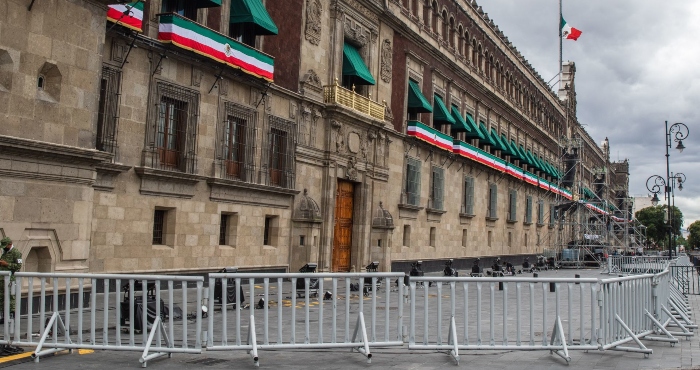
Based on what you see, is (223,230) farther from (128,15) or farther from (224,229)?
(128,15)

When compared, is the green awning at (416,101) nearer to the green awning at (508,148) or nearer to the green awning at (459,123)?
the green awning at (459,123)

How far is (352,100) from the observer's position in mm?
23344

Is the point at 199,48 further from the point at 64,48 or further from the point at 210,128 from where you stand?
the point at 64,48

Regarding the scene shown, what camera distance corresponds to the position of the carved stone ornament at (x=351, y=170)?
77.8ft

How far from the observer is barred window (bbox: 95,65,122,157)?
14055mm

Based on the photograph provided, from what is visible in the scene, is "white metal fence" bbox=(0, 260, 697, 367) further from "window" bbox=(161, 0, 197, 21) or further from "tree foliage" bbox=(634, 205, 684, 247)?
"tree foliage" bbox=(634, 205, 684, 247)

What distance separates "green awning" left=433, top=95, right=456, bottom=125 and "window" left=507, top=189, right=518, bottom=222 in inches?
550

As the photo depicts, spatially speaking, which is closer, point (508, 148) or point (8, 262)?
point (8, 262)

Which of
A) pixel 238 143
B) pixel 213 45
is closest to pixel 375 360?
pixel 213 45

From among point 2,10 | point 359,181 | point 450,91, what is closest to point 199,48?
point 2,10

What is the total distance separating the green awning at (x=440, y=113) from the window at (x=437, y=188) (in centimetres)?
237

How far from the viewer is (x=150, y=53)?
15305mm

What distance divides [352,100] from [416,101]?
611 centimetres

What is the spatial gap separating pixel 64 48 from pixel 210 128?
6136 mm
